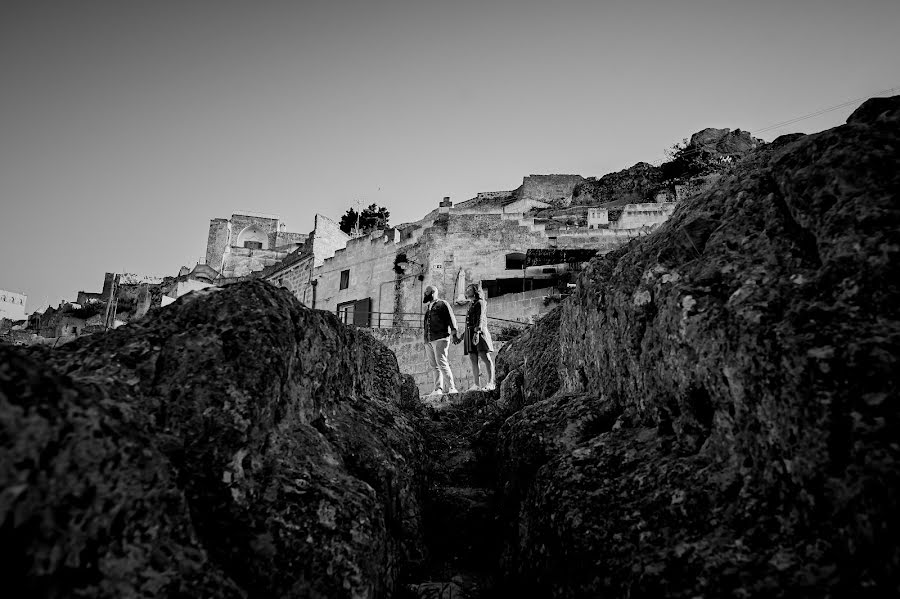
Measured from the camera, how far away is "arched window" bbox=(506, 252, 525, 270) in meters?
27.6

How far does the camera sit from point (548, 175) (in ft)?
164

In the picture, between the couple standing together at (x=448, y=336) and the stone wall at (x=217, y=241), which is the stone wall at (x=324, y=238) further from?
the couple standing together at (x=448, y=336)

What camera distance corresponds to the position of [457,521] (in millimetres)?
4125

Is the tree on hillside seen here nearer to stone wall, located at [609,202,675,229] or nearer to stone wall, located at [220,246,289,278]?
stone wall, located at [220,246,289,278]

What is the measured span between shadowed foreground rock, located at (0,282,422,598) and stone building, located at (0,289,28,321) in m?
80.3

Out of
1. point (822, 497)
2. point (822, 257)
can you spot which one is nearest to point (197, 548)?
point (822, 497)

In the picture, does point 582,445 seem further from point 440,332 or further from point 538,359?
point 440,332

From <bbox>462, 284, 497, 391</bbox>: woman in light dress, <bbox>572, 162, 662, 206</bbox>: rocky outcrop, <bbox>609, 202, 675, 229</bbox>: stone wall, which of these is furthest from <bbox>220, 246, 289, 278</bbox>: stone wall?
<bbox>462, 284, 497, 391</bbox>: woman in light dress

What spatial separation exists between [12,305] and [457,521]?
Answer: 8363 cm

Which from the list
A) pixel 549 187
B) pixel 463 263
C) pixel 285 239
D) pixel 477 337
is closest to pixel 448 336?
pixel 477 337

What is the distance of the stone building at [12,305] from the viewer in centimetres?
6548

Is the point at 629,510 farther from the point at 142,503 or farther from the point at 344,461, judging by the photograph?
the point at 142,503

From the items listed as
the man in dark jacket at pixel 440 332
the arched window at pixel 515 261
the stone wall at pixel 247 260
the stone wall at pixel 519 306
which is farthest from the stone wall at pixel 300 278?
the man in dark jacket at pixel 440 332

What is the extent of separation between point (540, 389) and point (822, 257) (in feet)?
11.8
